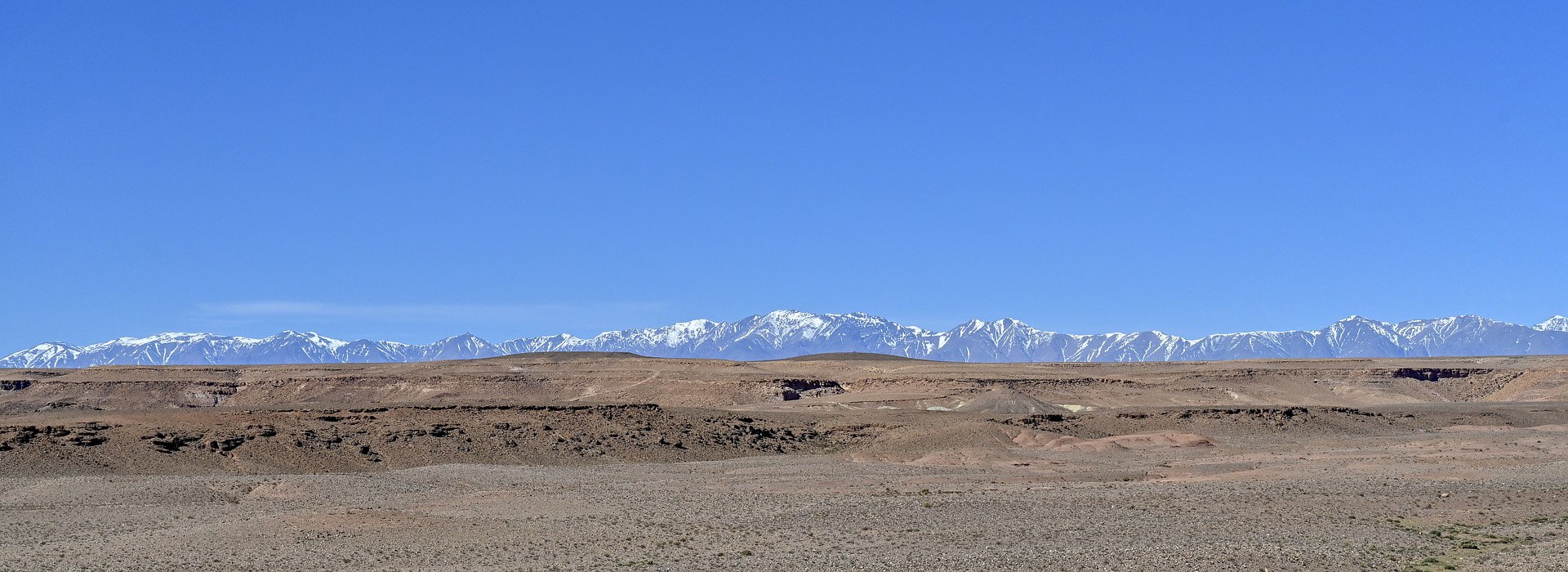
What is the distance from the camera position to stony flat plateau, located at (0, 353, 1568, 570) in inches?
1107

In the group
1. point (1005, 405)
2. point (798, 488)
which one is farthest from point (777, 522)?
point (1005, 405)

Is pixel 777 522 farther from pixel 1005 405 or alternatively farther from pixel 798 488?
pixel 1005 405

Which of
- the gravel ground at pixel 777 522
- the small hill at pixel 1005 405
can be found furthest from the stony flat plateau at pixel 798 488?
the small hill at pixel 1005 405

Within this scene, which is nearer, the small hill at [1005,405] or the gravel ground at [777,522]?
the gravel ground at [777,522]

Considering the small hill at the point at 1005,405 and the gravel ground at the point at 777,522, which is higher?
the small hill at the point at 1005,405

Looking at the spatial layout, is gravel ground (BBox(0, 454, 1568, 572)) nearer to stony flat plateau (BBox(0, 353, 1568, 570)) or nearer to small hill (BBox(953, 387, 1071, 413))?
stony flat plateau (BBox(0, 353, 1568, 570))

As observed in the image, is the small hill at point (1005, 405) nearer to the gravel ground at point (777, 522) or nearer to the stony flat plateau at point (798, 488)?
the stony flat plateau at point (798, 488)

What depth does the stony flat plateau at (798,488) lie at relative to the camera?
2812 cm

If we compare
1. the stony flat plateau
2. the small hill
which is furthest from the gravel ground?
the small hill

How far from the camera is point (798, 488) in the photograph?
1639 inches

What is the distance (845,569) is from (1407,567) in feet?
33.0

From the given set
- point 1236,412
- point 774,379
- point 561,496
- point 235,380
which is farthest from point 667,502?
point 235,380

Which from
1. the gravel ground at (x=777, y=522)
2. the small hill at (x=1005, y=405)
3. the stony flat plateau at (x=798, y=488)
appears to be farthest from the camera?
the small hill at (x=1005, y=405)

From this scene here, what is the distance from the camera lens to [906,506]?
3588 cm
